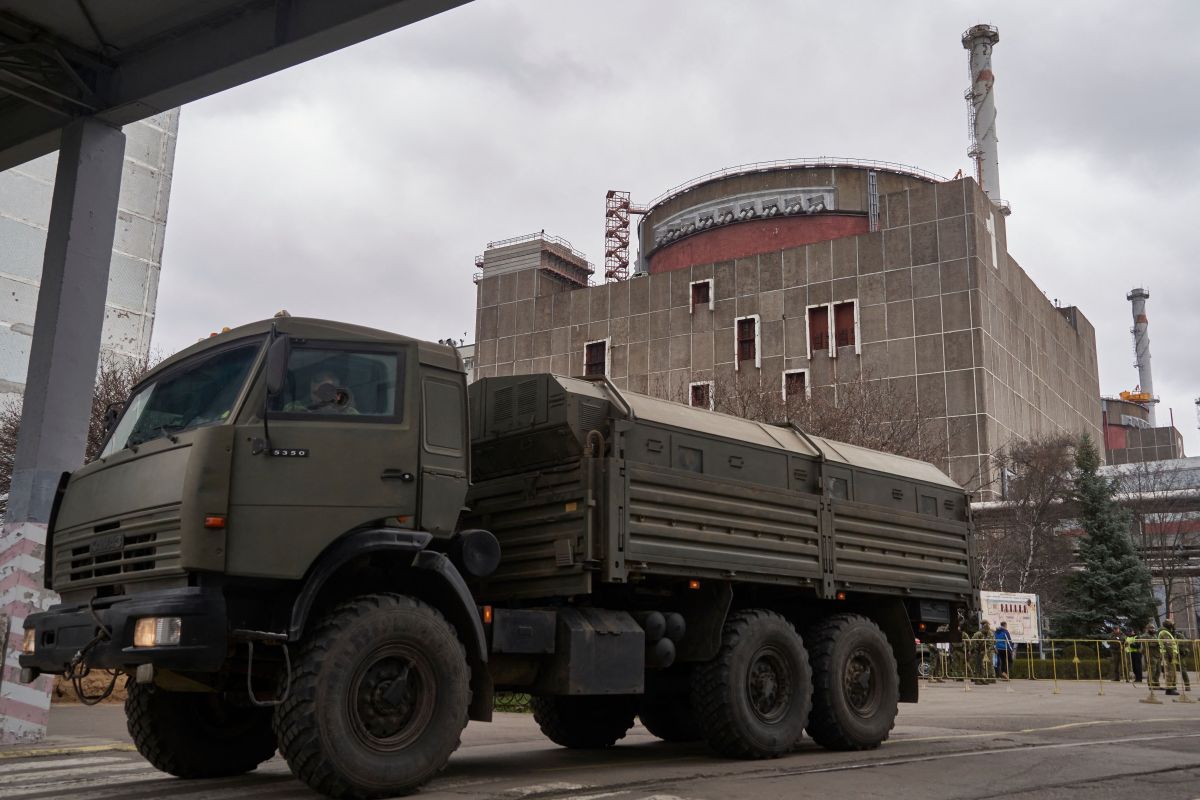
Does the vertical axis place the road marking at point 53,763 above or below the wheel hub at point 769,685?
below

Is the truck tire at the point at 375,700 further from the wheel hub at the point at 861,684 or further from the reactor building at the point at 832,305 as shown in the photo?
the reactor building at the point at 832,305

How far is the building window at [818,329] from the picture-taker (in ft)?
179

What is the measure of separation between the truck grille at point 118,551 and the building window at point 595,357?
2126 inches

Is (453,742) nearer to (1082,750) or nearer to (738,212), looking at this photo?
(1082,750)

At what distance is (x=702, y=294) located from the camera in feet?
193

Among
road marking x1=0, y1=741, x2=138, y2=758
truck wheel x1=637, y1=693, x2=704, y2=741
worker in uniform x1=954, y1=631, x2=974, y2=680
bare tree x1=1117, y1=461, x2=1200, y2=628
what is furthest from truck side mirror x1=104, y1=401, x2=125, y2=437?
bare tree x1=1117, y1=461, x2=1200, y2=628

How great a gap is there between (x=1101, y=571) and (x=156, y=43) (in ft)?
109

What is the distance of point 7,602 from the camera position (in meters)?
11.0

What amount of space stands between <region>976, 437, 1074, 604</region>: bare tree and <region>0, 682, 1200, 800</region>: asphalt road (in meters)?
26.2

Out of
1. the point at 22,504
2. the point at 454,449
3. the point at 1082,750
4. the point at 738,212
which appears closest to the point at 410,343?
the point at 454,449

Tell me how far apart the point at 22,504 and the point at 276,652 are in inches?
225

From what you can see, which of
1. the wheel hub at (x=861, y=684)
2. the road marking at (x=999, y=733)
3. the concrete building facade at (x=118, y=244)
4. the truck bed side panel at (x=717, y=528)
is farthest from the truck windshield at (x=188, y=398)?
the concrete building facade at (x=118, y=244)

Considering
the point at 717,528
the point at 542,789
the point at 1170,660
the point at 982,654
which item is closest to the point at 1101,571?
the point at 982,654

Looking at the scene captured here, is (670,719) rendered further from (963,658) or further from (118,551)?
(963,658)
